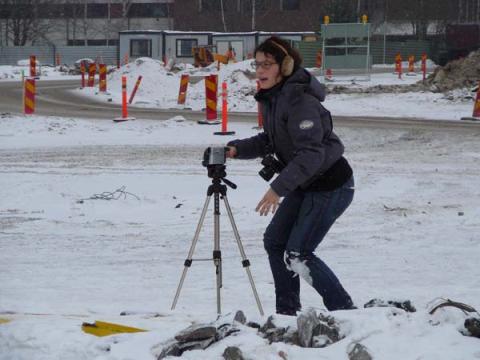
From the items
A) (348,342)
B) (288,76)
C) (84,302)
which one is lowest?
(84,302)

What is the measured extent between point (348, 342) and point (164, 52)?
176ft

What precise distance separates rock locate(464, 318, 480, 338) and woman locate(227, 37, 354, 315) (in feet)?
3.68

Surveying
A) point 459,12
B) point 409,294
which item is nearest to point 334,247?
point 409,294

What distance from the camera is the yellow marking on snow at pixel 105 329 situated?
539cm

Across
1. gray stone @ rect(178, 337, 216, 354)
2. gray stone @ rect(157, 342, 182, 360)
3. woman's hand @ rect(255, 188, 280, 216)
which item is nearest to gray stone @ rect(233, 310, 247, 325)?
gray stone @ rect(178, 337, 216, 354)

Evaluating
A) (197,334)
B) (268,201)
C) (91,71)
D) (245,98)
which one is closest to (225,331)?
(197,334)

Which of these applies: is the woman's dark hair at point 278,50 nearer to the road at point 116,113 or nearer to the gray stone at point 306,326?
the gray stone at point 306,326

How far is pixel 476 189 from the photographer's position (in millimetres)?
12852

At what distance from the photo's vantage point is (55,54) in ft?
231

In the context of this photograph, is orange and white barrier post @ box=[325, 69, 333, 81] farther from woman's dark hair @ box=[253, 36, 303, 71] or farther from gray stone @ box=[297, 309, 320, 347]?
gray stone @ box=[297, 309, 320, 347]

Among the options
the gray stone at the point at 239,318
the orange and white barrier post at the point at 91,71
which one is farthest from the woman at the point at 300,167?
the orange and white barrier post at the point at 91,71

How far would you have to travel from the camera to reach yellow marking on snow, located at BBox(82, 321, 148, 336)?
17.7 feet

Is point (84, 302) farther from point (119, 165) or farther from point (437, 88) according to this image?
point (437, 88)

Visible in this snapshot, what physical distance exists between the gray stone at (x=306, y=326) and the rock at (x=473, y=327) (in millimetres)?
747
